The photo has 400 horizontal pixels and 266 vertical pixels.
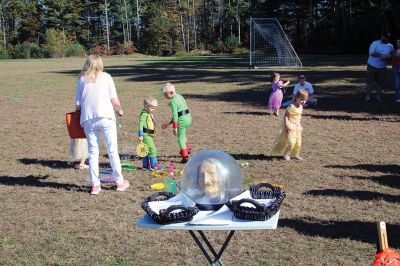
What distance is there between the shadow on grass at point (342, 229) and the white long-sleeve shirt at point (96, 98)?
274cm

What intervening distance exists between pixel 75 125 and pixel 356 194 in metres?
4.01

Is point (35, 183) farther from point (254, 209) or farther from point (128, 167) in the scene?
point (254, 209)

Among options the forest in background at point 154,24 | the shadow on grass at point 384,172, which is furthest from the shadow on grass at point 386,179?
the forest in background at point 154,24

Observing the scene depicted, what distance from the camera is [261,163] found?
836 centimetres

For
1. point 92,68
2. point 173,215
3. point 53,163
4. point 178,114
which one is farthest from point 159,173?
point 173,215

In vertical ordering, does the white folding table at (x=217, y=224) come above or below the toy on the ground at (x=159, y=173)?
above

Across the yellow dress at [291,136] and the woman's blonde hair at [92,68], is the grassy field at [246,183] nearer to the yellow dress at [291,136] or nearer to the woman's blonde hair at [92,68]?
the yellow dress at [291,136]

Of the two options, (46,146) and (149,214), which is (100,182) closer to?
(46,146)

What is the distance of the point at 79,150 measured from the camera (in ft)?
27.6

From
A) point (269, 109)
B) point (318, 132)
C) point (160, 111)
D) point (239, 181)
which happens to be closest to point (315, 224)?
point (239, 181)

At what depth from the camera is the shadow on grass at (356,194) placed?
6.26 meters

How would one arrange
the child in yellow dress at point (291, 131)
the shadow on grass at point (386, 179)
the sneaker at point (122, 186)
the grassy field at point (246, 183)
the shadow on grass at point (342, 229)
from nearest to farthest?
the grassy field at point (246, 183), the shadow on grass at point (342, 229), the shadow on grass at point (386, 179), the sneaker at point (122, 186), the child in yellow dress at point (291, 131)

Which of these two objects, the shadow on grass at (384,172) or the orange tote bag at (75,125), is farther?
the orange tote bag at (75,125)

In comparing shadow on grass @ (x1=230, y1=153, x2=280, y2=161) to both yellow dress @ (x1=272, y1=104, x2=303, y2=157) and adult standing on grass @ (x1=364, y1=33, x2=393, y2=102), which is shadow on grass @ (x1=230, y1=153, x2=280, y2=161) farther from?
adult standing on grass @ (x1=364, y1=33, x2=393, y2=102)
